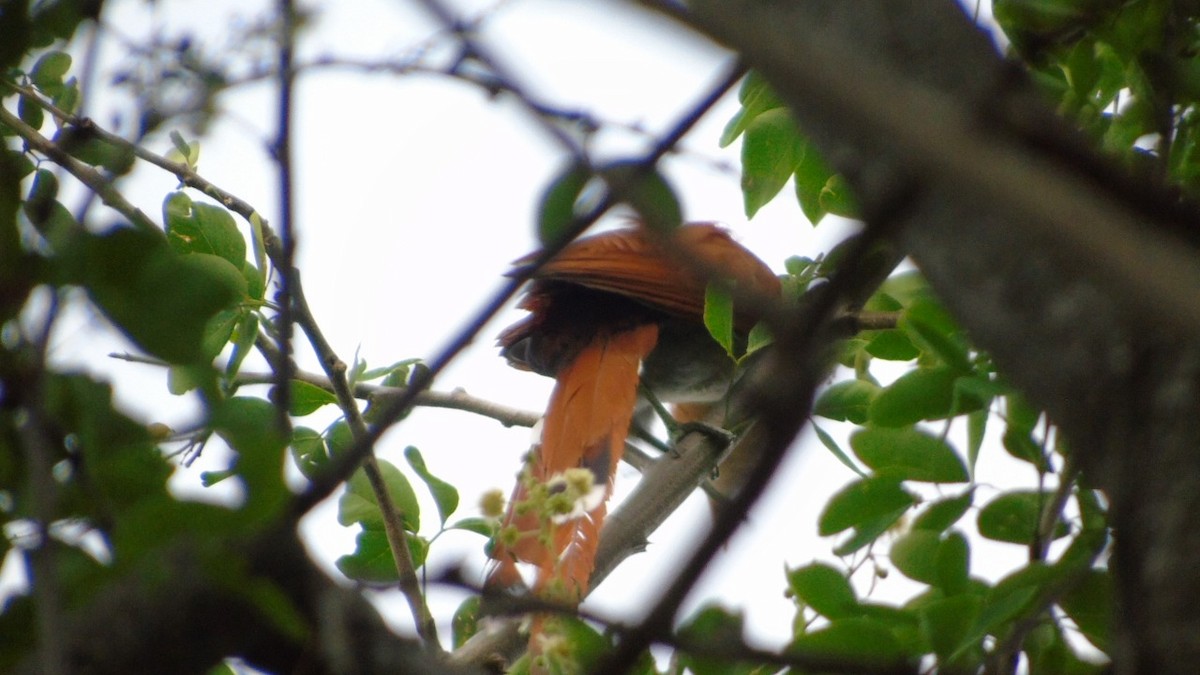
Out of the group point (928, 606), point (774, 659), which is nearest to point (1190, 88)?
point (928, 606)

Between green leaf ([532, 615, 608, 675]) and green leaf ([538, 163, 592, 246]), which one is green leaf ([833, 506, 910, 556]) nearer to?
green leaf ([532, 615, 608, 675])

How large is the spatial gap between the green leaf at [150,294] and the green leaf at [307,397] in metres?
1.66

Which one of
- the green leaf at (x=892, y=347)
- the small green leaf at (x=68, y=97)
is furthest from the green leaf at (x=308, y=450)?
the green leaf at (x=892, y=347)

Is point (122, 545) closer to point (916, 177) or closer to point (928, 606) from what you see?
point (916, 177)

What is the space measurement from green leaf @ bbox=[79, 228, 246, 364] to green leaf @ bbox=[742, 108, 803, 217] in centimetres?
130

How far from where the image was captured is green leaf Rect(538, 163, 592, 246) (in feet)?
3.07

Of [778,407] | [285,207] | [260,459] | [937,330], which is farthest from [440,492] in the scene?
[778,407]

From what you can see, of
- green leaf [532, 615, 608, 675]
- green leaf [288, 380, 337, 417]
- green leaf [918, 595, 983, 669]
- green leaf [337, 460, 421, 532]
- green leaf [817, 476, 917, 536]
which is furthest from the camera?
green leaf [288, 380, 337, 417]

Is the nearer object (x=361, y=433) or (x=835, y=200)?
(x=361, y=433)

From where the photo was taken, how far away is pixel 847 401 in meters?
2.48

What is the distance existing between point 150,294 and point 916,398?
1.10 m

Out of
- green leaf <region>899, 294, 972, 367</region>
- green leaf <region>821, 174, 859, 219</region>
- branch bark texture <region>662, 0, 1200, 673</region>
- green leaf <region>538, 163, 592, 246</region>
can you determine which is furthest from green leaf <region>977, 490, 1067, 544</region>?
green leaf <region>538, 163, 592, 246</region>

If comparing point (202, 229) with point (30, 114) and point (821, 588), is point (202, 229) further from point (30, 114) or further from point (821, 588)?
point (821, 588)

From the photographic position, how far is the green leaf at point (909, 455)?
5.23ft
